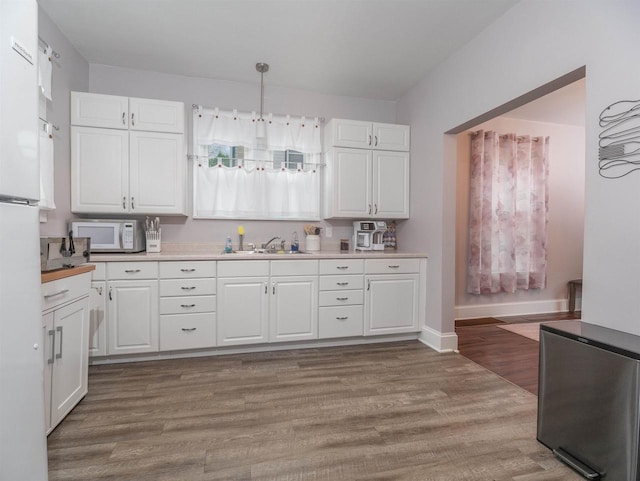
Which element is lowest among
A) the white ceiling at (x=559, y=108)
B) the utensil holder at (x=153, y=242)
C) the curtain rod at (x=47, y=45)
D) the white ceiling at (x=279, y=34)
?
the utensil holder at (x=153, y=242)

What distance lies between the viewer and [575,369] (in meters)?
1.55

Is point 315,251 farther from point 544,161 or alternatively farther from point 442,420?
point 544,161

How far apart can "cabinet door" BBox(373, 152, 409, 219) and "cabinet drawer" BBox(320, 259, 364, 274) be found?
0.67 metres

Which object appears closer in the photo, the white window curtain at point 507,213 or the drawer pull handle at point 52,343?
the drawer pull handle at point 52,343

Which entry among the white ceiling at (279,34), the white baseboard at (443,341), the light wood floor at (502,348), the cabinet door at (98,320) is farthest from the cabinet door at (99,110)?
the light wood floor at (502,348)

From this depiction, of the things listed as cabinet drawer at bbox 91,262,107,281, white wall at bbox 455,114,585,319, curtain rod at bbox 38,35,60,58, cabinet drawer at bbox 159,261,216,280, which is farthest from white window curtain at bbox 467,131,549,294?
curtain rod at bbox 38,35,60,58

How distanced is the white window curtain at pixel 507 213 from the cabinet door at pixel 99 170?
4.02 m

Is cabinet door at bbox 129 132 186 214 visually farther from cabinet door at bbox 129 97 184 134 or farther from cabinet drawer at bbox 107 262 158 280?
cabinet drawer at bbox 107 262 158 280

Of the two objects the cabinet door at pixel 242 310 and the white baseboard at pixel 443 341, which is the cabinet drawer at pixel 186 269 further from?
the white baseboard at pixel 443 341

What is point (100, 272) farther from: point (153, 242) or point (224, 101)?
point (224, 101)

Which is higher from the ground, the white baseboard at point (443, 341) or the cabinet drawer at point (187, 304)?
the cabinet drawer at point (187, 304)

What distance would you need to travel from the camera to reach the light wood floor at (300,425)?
5.05 ft

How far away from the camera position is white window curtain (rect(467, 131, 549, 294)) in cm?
414

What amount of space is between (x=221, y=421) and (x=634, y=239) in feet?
7.93
